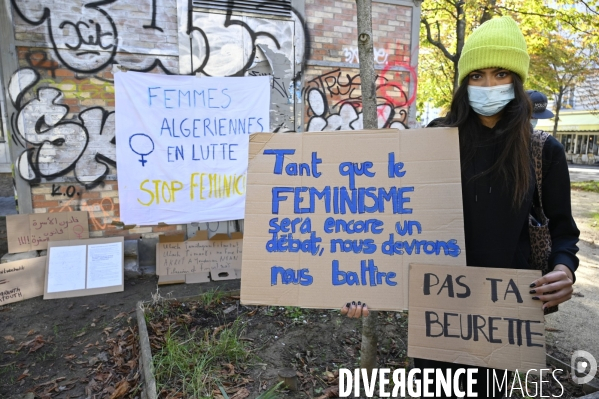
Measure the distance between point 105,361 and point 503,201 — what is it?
319 cm

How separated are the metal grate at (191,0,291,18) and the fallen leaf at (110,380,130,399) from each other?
13.6ft

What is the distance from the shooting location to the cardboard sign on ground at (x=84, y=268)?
4.31 metres

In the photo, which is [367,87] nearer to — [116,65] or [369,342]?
[369,342]

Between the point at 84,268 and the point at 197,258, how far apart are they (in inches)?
49.6

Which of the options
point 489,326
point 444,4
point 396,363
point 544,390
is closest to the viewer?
point 489,326

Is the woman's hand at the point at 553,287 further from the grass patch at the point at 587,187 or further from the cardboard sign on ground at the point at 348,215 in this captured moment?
the grass patch at the point at 587,187

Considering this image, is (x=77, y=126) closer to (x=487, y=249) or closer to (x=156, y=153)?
(x=156, y=153)

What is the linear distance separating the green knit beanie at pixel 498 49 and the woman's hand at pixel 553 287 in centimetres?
81

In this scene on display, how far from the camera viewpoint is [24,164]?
14.5 feet

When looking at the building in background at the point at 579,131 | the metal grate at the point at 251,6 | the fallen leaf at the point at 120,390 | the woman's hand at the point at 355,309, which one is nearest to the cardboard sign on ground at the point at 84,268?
the fallen leaf at the point at 120,390

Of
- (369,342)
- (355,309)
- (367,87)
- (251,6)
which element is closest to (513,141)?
(355,309)

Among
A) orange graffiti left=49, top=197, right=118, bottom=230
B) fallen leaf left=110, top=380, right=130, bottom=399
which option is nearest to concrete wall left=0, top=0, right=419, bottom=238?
orange graffiti left=49, top=197, right=118, bottom=230

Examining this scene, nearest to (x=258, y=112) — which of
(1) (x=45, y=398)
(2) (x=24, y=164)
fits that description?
(2) (x=24, y=164)

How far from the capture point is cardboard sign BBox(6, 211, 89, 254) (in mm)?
4402
